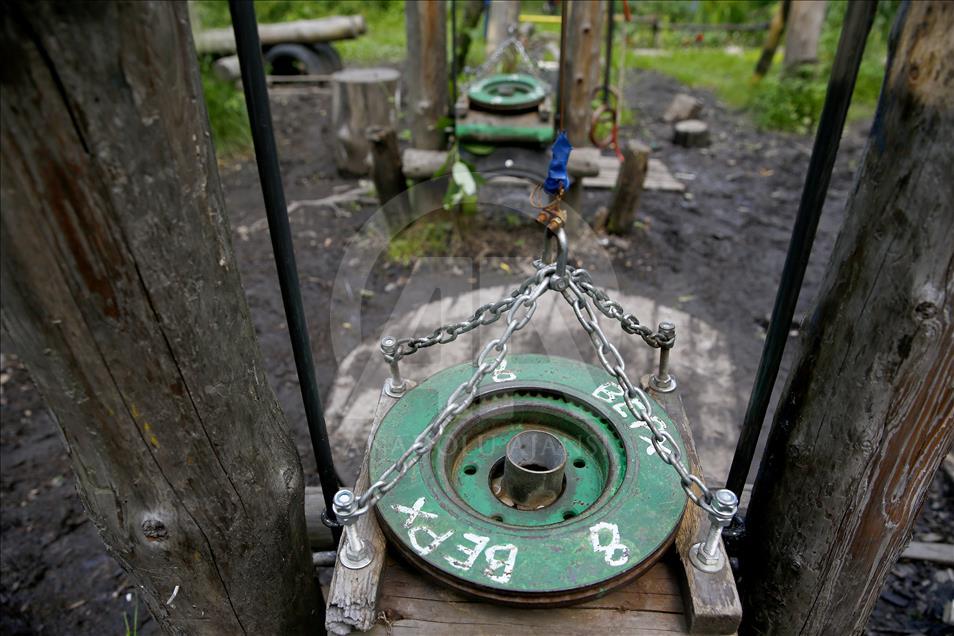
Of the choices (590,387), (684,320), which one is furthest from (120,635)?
(684,320)

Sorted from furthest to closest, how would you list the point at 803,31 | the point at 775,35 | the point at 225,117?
the point at 775,35 < the point at 803,31 < the point at 225,117

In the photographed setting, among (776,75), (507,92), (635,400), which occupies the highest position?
(635,400)

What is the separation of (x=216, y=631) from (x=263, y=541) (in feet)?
0.82

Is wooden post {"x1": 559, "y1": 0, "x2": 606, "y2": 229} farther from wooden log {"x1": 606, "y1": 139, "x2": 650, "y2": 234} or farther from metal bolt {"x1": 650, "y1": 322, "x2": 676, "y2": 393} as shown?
metal bolt {"x1": 650, "y1": 322, "x2": 676, "y2": 393}

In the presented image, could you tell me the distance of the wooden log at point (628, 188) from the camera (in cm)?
514

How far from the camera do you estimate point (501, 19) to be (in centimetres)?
655

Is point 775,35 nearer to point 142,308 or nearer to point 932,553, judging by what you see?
point 932,553

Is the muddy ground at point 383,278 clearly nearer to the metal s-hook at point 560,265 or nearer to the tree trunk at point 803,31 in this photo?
the tree trunk at point 803,31

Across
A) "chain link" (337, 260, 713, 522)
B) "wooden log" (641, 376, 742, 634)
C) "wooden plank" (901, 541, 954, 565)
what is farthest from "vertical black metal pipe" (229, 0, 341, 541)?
"wooden plank" (901, 541, 954, 565)

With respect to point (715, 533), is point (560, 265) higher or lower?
higher

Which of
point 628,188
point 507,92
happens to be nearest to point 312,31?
point 507,92

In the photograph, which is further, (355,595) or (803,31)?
(803,31)

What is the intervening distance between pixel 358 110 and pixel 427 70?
1.63 m

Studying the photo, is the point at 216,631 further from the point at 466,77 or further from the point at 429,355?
the point at 466,77
